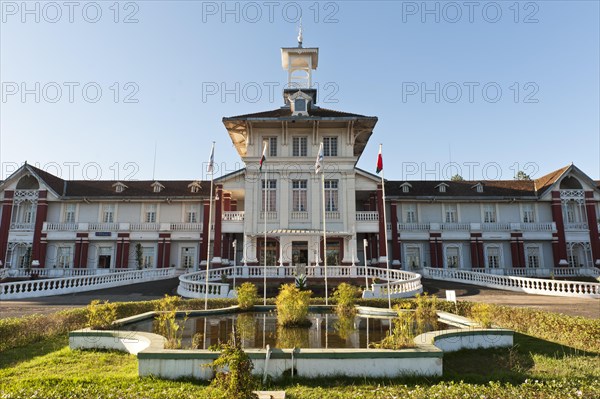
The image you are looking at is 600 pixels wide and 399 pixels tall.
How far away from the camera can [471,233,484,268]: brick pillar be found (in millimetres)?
32844

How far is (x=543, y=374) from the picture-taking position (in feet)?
22.6

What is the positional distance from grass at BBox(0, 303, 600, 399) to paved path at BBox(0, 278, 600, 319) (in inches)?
321

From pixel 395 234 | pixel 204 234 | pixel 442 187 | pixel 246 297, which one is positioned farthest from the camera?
pixel 442 187

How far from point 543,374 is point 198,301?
38.5 ft

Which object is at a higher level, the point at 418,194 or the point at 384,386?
the point at 418,194

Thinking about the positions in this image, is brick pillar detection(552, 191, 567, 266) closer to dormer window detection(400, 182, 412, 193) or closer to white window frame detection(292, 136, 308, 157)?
dormer window detection(400, 182, 412, 193)

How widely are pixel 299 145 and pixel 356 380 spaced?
23637 mm

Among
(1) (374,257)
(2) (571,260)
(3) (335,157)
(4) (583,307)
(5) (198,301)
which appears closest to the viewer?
(5) (198,301)

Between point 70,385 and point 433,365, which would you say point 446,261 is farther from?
point 70,385

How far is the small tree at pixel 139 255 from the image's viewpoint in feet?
107

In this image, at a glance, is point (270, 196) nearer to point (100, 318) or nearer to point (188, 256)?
point (188, 256)

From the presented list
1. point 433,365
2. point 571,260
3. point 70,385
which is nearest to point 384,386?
point 433,365

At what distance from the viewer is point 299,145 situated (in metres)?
29.1

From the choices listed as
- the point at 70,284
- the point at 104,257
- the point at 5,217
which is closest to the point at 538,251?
the point at 70,284
